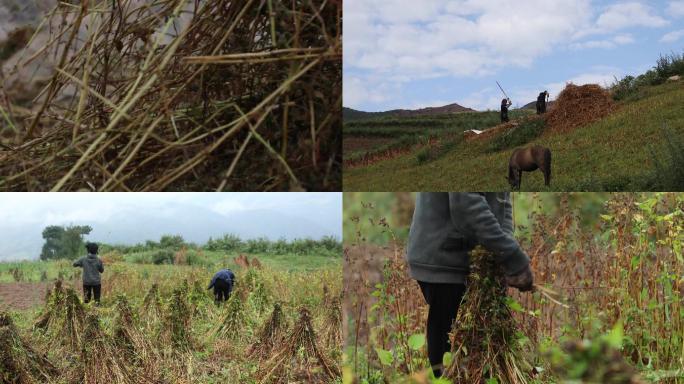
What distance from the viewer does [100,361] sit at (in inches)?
146

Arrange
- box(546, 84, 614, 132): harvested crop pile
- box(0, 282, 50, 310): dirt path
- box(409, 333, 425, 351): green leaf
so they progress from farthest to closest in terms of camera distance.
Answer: box(546, 84, 614, 132): harvested crop pile
box(0, 282, 50, 310): dirt path
box(409, 333, 425, 351): green leaf

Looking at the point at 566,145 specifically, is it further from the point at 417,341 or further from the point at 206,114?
the point at 206,114

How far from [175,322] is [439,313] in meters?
1.63

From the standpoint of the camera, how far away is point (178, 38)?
313 centimetres

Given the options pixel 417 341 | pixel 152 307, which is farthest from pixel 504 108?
pixel 152 307

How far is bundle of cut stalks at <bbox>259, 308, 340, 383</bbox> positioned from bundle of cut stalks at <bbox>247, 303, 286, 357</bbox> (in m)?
0.08

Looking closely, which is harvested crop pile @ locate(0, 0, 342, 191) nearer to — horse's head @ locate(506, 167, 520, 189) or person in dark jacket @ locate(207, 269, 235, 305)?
person in dark jacket @ locate(207, 269, 235, 305)

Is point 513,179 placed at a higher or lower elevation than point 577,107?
lower

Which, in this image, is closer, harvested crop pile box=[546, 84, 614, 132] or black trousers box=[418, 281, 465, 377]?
black trousers box=[418, 281, 465, 377]

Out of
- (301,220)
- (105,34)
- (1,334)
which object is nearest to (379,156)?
(301,220)

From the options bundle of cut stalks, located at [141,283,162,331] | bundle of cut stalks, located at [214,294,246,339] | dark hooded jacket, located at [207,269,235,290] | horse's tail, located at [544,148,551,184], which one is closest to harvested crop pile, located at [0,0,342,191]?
dark hooded jacket, located at [207,269,235,290]

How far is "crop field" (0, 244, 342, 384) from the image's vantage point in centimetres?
376

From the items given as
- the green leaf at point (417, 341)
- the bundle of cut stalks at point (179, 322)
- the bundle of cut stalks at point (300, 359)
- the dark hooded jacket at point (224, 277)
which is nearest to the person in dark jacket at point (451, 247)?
the green leaf at point (417, 341)

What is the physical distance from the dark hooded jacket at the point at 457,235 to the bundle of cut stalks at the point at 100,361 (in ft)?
5.63
